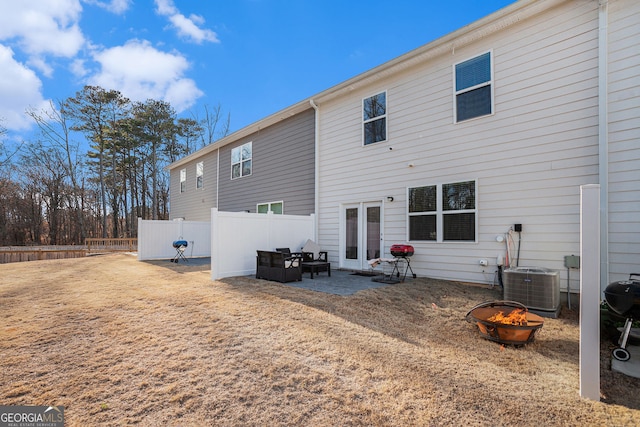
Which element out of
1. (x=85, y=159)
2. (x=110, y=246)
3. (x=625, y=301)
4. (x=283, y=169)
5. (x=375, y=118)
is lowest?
(x=110, y=246)

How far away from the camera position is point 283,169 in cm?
1021

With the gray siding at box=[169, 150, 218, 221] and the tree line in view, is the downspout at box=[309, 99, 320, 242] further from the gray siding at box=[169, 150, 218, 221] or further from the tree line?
the tree line

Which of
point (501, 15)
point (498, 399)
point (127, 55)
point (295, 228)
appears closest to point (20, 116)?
point (127, 55)

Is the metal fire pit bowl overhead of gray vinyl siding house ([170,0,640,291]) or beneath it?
beneath

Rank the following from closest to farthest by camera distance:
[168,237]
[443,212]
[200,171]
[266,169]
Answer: [443,212] < [266,169] < [168,237] < [200,171]

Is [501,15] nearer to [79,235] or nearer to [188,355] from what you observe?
[188,355]

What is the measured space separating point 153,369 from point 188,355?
339 mm

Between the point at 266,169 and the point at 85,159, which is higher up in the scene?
the point at 85,159

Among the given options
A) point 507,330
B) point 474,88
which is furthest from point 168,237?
point 507,330

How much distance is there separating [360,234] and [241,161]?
21.8 ft

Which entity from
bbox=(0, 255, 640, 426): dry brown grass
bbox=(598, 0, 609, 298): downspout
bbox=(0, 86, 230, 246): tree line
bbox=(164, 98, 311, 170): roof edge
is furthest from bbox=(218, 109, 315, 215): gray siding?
bbox=(0, 86, 230, 246): tree line

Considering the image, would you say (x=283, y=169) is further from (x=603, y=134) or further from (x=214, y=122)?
(x=214, y=122)

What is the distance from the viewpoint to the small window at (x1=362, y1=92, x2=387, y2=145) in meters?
7.40

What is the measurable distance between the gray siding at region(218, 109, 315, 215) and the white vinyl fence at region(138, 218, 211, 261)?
2.01 meters
